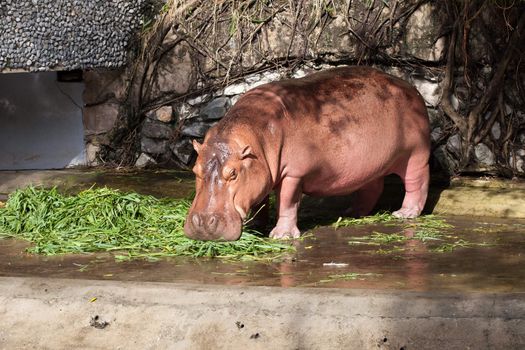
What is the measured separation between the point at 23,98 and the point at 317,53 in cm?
295

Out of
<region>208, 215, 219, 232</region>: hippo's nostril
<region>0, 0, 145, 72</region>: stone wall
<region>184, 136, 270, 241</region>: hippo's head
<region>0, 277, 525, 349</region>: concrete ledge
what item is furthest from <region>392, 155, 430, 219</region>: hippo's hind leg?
<region>0, 0, 145, 72</region>: stone wall

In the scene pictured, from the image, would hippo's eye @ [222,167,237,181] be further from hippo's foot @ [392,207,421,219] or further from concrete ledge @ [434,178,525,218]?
concrete ledge @ [434,178,525,218]

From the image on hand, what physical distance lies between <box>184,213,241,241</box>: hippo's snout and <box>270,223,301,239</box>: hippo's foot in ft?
1.77

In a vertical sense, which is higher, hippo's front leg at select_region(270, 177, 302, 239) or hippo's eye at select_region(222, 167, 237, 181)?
hippo's eye at select_region(222, 167, 237, 181)

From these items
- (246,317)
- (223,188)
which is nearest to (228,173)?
(223,188)

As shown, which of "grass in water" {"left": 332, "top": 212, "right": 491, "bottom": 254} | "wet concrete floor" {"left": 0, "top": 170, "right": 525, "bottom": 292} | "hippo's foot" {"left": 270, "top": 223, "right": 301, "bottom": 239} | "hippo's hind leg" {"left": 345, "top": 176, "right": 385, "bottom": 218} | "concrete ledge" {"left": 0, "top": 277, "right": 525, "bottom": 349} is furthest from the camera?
"hippo's hind leg" {"left": 345, "top": 176, "right": 385, "bottom": 218}

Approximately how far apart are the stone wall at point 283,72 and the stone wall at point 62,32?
47 centimetres

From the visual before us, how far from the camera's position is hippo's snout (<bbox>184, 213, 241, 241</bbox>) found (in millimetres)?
5758

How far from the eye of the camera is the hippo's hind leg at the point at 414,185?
710 cm

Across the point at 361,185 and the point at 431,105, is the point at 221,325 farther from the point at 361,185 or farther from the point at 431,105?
the point at 431,105

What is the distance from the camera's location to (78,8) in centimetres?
880

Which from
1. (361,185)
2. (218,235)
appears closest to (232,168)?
(218,235)

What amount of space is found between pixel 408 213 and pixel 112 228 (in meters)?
2.06

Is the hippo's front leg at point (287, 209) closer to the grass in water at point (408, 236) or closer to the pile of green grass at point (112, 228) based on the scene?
the pile of green grass at point (112, 228)
